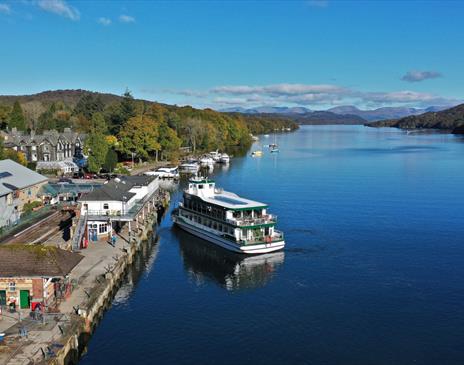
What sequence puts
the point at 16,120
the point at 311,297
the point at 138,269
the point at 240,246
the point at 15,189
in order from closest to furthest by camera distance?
1. the point at 311,297
2. the point at 138,269
3. the point at 240,246
4. the point at 15,189
5. the point at 16,120

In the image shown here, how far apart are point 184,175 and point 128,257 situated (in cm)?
6325

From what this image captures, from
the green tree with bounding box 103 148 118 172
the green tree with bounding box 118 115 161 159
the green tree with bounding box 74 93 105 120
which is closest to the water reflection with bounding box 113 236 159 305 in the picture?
the green tree with bounding box 103 148 118 172

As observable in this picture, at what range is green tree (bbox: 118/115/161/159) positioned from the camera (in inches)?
4254

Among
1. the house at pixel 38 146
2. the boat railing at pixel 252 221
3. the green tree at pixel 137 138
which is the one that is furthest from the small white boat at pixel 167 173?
the boat railing at pixel 252 221

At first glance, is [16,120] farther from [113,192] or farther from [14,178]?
Answer: [113,192]

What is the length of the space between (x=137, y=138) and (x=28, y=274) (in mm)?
80356

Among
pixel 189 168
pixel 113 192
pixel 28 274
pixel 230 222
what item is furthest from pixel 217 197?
pixel 189 168

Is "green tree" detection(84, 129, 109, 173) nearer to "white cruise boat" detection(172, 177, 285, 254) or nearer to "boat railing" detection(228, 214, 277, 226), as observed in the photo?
"white cruise boat" detection(172, 177, 285, 254)

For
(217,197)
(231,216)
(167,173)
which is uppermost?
(217,197)

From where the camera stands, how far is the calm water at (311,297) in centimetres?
2950

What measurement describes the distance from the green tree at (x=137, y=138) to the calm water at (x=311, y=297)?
4779 cm

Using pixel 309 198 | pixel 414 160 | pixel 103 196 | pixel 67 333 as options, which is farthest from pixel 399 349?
pixel 414 160

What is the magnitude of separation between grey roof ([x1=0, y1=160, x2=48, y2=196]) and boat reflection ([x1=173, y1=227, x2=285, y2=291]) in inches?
751

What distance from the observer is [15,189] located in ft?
174
